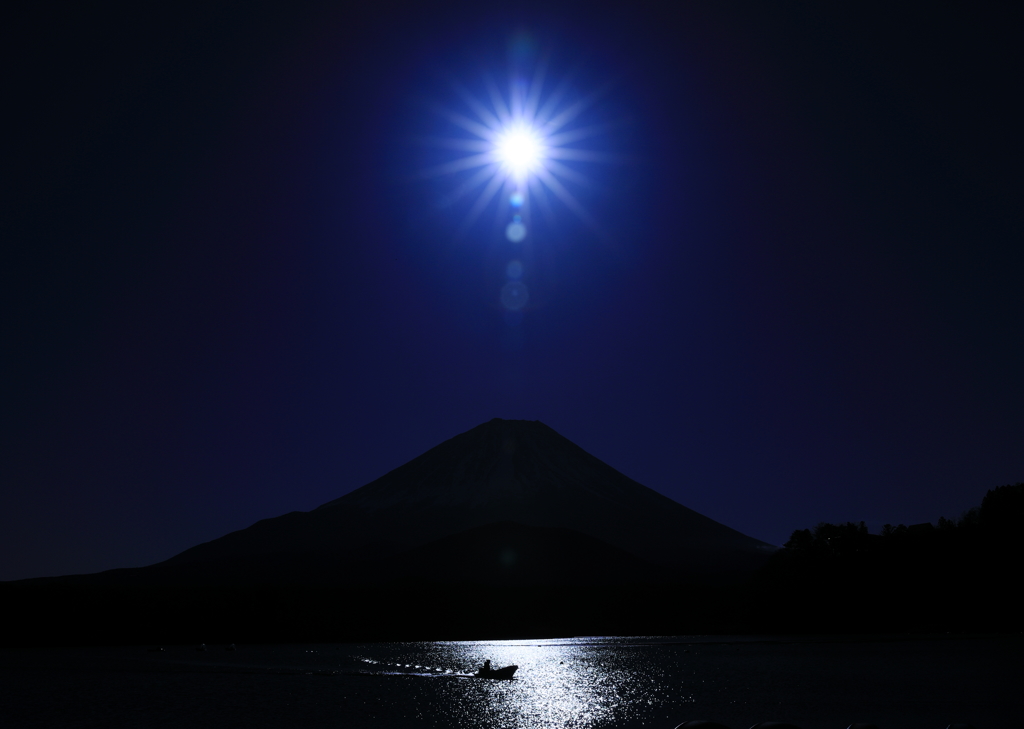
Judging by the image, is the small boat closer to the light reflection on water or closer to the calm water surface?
the light reflection on water

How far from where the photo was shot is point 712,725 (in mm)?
28109

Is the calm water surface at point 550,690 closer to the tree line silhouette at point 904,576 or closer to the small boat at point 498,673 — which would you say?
the small boat at point 498,673

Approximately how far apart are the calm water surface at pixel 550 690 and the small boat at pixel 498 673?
5.48 ft

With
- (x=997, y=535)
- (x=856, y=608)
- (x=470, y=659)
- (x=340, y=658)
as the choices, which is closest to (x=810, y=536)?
(x=856, y=608)

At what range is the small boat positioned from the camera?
7325cm

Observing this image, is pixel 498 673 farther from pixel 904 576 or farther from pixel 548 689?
pixel 904 576

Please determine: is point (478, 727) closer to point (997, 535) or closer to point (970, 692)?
point (970, 692)

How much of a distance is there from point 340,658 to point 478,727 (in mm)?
69452

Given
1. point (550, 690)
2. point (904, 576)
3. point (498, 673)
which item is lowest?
point (550, 690)

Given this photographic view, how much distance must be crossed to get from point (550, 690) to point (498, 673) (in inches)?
524

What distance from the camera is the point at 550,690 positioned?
205ft

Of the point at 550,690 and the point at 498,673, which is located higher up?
the point at 498,673

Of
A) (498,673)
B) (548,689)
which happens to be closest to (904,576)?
(498,673)

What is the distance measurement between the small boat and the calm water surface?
5.48ft
